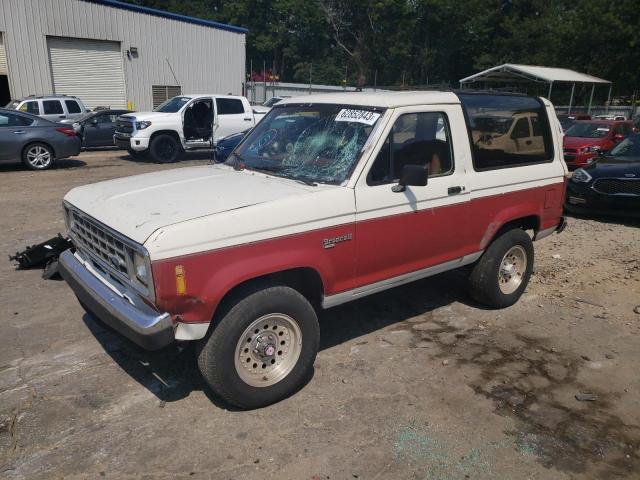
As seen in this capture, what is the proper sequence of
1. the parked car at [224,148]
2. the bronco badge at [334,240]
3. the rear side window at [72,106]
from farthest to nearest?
the rear side window at [72,106], the parked car at [224,148], the bronco badge at [334,240]

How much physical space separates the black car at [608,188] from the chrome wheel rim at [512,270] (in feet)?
14.4

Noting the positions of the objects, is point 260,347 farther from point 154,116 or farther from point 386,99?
point 154,116

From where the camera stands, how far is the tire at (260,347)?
3229 mm

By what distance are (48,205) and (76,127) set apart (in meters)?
8.95

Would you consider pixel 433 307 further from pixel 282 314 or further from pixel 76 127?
pixel 76 127

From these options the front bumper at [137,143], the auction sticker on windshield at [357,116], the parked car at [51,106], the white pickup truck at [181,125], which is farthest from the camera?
the parked car at [51,106]

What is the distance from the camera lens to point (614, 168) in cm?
880

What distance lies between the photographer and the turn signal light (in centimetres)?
295

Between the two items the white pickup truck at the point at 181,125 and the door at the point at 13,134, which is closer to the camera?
the door at the point at 13,134

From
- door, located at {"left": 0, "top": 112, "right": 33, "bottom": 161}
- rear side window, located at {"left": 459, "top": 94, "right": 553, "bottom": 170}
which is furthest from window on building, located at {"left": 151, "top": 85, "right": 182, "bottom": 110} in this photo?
rear side window, located at {"left": 459, "top": 94, "right": 553, "bottom": 170}

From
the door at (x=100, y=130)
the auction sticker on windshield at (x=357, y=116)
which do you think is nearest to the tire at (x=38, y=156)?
the door at (x=100, y=130)

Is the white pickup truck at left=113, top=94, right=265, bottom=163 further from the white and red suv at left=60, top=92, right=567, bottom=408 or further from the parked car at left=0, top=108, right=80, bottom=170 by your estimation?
the white and red suv at left=60, top=92, right=567, bottom=408

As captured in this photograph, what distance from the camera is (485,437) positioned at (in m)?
3.30

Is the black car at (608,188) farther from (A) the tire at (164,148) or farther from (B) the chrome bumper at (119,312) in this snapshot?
(A) the tire at (164,148)
